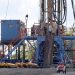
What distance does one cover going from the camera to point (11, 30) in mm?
41250

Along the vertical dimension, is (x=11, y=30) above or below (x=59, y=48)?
above

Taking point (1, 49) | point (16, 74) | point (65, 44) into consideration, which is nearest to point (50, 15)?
point (65, 44)

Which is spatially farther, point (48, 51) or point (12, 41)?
point (12, 41)

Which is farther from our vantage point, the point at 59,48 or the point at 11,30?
the point at 11,30

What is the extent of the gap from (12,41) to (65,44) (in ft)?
16.4

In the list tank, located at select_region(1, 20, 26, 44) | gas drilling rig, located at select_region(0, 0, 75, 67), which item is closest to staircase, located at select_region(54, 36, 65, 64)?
gas drilling rig, located at select_region(0, 0, 75, 67)

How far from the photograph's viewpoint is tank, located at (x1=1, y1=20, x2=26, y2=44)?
40875mm

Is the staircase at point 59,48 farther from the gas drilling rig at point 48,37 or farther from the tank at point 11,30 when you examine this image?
the tank at point 11,30

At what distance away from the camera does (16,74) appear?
26297 mm

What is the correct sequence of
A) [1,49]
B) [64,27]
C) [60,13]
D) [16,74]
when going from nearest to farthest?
1. [16,74]
2. [60,13]
3. [64,27]
4. [1,49]

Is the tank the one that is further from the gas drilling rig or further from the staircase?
the staircase

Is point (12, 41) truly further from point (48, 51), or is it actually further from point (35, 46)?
point (48, 51)

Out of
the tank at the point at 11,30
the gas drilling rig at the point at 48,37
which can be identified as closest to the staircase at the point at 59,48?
the gas drilling rig at the point at 48,37

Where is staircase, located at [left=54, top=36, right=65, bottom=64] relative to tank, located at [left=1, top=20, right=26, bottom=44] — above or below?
below
